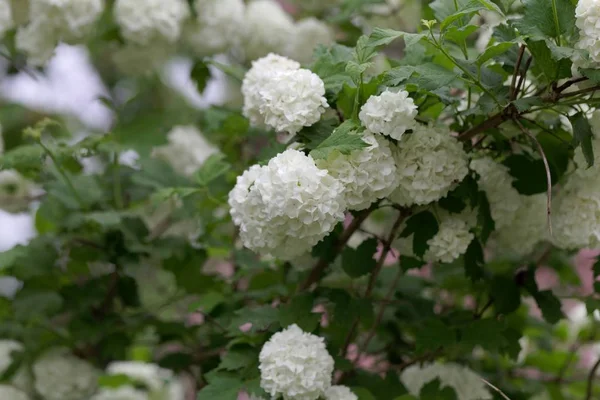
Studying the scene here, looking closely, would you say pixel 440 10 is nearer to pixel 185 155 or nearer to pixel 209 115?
pixel 209 115

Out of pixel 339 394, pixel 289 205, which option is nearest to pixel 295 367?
pixel 339 394

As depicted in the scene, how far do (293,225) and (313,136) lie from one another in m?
0.14

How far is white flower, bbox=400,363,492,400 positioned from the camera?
1256 mm

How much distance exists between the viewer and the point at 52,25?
1.46 meters

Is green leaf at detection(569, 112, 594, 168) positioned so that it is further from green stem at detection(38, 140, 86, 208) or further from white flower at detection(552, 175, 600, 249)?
green stem at detection(38, 140, 86, 208)

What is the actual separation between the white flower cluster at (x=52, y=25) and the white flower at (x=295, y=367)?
833 mm

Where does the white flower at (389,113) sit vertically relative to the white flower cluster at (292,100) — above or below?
above

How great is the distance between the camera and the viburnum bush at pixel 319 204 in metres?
0.90

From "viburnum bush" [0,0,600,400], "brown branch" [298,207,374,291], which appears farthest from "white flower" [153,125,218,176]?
"brown branch" [298,207,374,291]

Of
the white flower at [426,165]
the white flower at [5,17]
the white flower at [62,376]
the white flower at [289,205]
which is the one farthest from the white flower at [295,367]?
the white flower at [5,17]

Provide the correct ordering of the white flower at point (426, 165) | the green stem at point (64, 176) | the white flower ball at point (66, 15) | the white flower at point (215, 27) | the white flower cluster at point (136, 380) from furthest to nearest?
the white flower cluster at point (136, 380), the white flower at point (215, 27), the white flower ball at point (66, 15), the green stem at point (64, 176), the white flower at point (426, 165)

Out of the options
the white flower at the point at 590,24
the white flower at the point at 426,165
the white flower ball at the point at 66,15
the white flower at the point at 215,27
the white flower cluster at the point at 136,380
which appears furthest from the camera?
the white flower cluster at the point at 136,380

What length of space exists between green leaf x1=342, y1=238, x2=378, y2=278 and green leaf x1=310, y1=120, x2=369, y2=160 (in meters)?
0.27

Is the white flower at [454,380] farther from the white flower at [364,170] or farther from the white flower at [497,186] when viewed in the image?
the white flower at [364,170]
